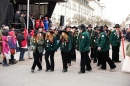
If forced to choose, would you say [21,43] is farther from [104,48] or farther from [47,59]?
[104,48]

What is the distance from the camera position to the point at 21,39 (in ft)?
44.5

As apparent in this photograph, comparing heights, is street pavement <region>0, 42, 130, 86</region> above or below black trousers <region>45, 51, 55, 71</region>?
below

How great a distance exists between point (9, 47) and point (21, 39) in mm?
1375

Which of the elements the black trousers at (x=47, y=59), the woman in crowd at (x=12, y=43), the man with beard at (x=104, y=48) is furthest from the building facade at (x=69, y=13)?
the black trousers at (x=47, y=59)

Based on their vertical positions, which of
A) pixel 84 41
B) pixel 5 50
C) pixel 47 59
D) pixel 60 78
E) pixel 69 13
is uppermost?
Answer: pixel 69 13

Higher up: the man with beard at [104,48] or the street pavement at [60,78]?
the man with beard at [104,48]

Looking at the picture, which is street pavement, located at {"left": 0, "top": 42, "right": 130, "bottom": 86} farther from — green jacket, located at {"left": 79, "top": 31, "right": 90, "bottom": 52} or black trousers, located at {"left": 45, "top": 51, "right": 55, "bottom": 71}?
green jacket, located at {"left": 79, "top": 31, "right": 90, "bottom": 52}

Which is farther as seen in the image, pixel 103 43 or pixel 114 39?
pixel 114 39

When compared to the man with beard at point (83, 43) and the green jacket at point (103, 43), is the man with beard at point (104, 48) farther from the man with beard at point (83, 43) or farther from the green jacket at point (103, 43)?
the man with beard at point (83, 43)

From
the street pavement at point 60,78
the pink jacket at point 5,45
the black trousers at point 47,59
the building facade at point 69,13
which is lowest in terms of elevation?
the street pavement at point 60,78

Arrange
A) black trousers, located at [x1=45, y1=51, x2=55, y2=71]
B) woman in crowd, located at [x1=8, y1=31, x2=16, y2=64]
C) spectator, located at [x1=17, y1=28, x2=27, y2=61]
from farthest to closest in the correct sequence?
spectator, located at [x1=17, y1=28, x2=27, y2=61], woman in crowd, located at [x1=8, y1=31, x2=16, y2=64], black trousers, located at [x1=45, y1=51, x2=55, y2=71]

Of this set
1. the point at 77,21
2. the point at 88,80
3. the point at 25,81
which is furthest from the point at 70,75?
the point at 77,21

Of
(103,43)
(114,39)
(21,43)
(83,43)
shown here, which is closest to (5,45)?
(21,43)

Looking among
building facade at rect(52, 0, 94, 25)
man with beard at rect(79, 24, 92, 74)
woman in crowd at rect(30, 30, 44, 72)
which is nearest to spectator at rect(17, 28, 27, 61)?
woman in crowd at rect(30, 30, 44, 72)
